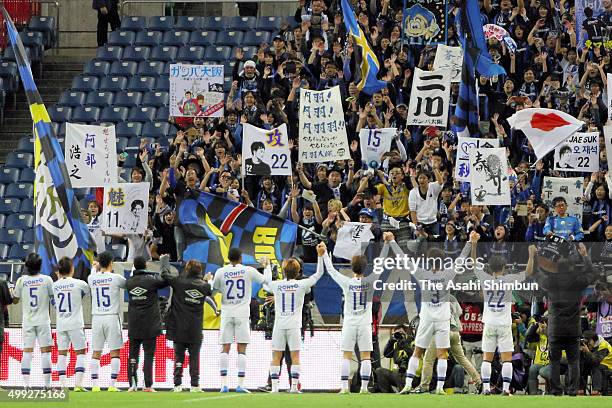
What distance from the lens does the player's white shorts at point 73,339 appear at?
22734 millimetres

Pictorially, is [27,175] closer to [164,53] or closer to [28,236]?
[28,236]

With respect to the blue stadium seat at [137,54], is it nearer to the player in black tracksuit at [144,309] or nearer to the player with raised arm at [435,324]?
the player in black tracksuit at [144,309]

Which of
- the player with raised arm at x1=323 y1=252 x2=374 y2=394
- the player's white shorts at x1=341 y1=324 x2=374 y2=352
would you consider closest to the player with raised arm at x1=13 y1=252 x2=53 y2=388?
the player with raised arm at x1=323 y1=252 x2=374 y2=394

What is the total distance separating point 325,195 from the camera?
26281 mm

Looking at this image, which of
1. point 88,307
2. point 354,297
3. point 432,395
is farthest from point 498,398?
point 88,307

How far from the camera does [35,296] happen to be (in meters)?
22.8

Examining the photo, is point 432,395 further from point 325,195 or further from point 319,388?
point 325,195

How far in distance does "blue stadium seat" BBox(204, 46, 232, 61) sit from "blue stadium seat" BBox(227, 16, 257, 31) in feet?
3.15

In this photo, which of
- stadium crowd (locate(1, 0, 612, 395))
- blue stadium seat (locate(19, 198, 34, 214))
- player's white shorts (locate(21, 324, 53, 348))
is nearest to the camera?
player's white shorts (locate(21, 324, 53, 348))

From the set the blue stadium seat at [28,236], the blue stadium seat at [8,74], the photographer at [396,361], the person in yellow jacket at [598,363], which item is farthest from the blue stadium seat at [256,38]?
the person in yellow jacket at [598,363]

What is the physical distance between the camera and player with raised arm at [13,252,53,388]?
22.8 m

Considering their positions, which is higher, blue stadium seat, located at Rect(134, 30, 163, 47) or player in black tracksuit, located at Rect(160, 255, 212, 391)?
blue stadium seat, located at Rect(134, 30, 163, 47)

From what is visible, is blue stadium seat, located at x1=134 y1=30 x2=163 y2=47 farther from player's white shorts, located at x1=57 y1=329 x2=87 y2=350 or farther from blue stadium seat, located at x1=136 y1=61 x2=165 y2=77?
player's white shorts, located at x1=57 y1=329 x2=87 y2=350

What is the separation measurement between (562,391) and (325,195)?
5.91 meters
